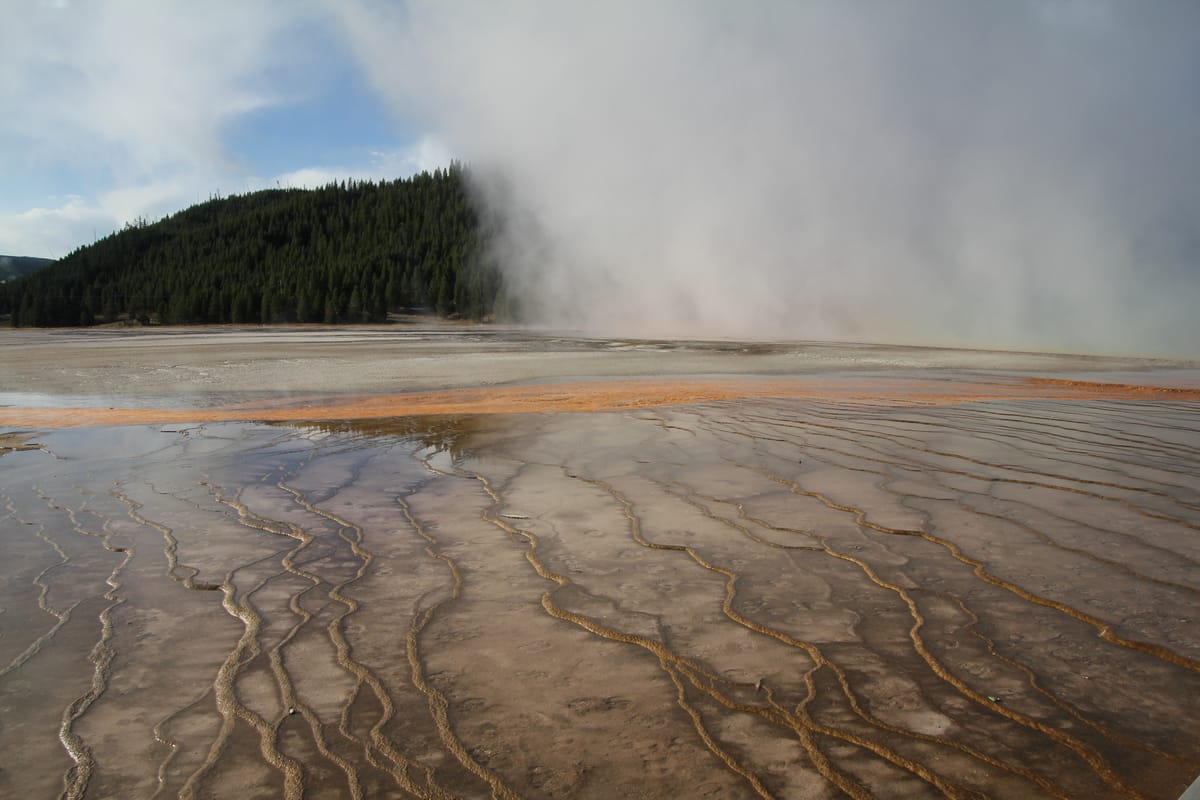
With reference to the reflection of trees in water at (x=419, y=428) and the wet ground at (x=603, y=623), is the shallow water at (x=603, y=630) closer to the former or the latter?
the wet ground at (x=603, y=623)

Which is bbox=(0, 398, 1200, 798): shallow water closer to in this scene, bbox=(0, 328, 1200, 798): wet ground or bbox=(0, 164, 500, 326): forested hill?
bbox=(0, 328, 1200, 798): wet ground

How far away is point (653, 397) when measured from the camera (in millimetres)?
11383

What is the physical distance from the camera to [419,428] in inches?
335

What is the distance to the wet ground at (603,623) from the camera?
2240 mm

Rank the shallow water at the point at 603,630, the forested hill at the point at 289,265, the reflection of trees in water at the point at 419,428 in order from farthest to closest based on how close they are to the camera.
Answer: the forested hill at the point at 289,265 < the reflection of trees in water at the point at 419,428 < the shallow water at the point at 603,630

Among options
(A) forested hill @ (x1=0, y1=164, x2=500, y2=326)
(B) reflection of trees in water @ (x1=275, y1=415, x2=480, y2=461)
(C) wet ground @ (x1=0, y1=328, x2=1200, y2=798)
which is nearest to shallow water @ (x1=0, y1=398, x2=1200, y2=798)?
(C) wet ground @ (x1=0, y1=328, x2=1200, y2=798)

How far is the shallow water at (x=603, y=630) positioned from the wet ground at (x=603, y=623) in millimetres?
15

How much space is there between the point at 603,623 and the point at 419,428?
568cm

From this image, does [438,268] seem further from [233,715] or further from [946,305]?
[233,715]

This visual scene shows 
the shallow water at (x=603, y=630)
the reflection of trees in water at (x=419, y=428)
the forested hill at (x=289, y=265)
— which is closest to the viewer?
the shallow water at (x=603, y=630)

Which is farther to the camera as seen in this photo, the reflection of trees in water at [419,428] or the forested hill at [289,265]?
the forested hill at [289,265]

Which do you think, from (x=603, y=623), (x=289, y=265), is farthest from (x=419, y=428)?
(x=289, y=265)

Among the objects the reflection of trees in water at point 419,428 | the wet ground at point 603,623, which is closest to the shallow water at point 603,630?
the wet ground at point 603,623

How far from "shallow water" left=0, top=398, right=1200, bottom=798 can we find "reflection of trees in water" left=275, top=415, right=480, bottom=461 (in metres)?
1.16
